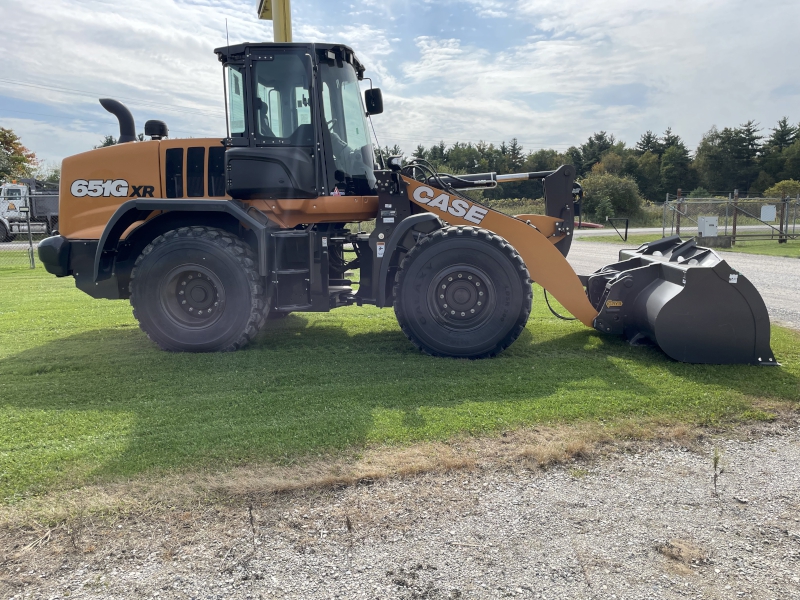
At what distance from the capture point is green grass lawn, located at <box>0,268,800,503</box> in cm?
362

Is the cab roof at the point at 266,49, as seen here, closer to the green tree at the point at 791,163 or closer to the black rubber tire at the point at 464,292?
the black rubber tire at the point at 464,292

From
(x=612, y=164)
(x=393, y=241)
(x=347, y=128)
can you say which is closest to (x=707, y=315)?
(x=393, y=241)

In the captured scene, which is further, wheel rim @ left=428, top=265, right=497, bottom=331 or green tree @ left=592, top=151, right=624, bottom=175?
green tree @ left=592, top=151, right=624, bottom=175

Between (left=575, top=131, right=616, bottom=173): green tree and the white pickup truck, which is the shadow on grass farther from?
(left=575, top=131, right=616, bottom=173): green tree

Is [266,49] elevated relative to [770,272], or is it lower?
→ elevated

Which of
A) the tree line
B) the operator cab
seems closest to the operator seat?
the operator cab

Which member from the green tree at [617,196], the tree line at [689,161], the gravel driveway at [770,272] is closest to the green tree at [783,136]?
the tree line at [689,161]

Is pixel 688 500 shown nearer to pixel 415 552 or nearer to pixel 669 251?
pixel 415 552

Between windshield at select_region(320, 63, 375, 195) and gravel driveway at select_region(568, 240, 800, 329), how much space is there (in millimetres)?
5521

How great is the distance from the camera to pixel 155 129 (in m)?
6.75

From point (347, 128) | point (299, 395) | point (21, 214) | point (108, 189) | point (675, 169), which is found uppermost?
point (675, 169)

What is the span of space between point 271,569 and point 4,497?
165cm

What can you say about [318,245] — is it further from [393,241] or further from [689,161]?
[689,161]

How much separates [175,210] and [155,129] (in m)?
1.47
